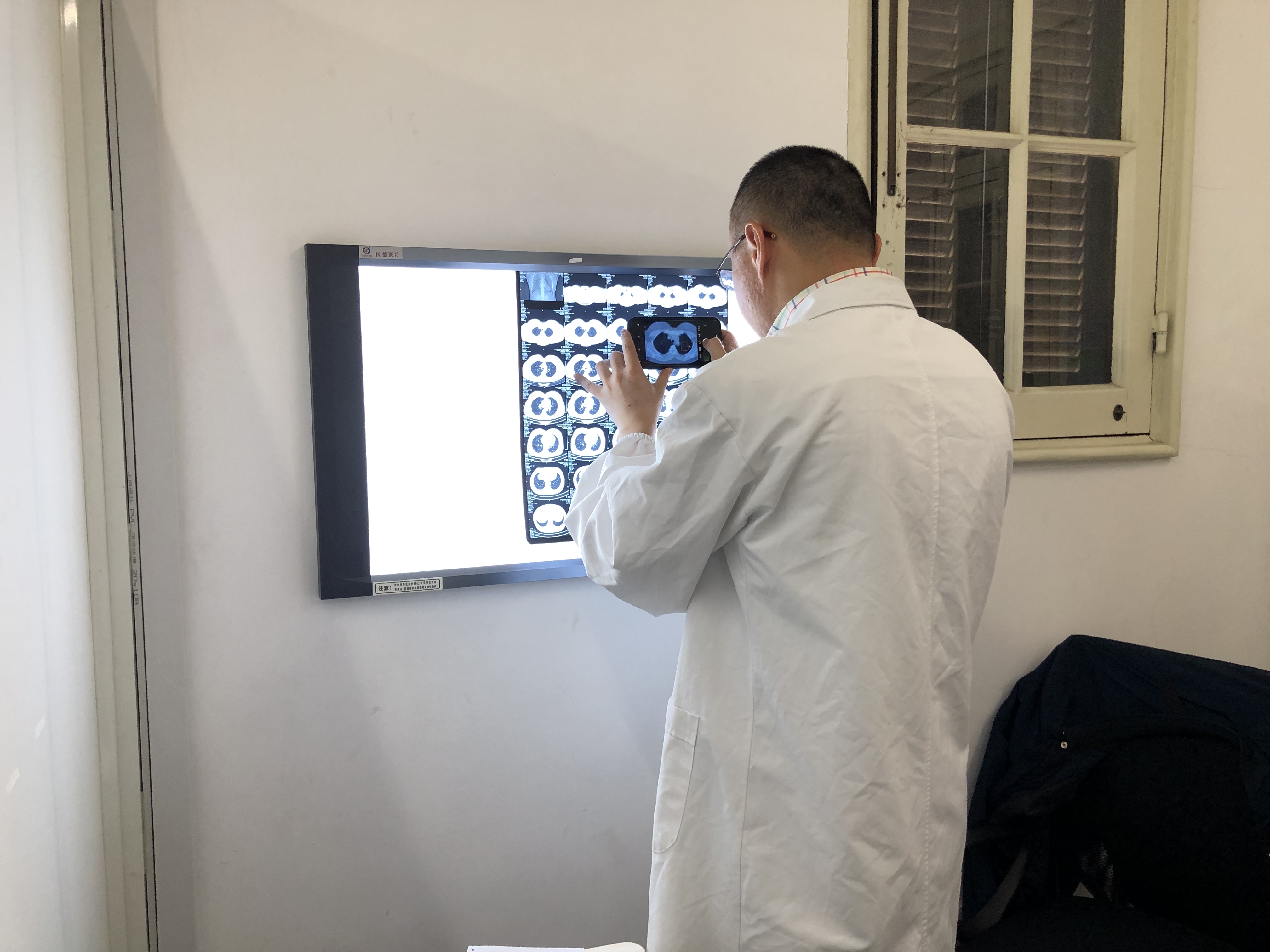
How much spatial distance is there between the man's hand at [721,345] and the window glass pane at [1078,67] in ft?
3.31

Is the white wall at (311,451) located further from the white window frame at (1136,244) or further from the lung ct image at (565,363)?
the white window frame at (1136,244)

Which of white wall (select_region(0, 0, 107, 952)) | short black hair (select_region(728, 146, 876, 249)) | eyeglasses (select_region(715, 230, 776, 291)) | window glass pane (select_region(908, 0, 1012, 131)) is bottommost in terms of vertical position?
white wall (select_region(0, 0, 107, 952))

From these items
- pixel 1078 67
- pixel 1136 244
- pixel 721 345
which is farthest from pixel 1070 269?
pixel 721 345

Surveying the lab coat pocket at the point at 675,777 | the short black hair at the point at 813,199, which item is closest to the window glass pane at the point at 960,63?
the short black hair at the point at 813,199

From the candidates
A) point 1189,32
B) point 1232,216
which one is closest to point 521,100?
point 1189,32

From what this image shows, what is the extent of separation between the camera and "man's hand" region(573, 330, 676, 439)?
1.45 metres

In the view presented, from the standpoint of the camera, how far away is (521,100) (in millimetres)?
1565

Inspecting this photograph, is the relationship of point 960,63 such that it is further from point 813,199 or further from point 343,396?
point 343,396

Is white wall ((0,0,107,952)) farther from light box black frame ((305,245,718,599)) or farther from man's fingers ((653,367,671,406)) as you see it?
man's fingers ((653,367,671,406))

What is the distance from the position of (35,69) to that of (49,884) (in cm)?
95

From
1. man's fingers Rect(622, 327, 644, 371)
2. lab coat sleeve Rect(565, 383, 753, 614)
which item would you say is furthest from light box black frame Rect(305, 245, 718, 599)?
lab coat sleeve Rect(565, 383, 753, 614)

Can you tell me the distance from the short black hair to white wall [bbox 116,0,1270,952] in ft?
1.28

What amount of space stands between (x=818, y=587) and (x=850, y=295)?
1.32 ft

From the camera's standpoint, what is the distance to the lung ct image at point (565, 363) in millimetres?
1580
